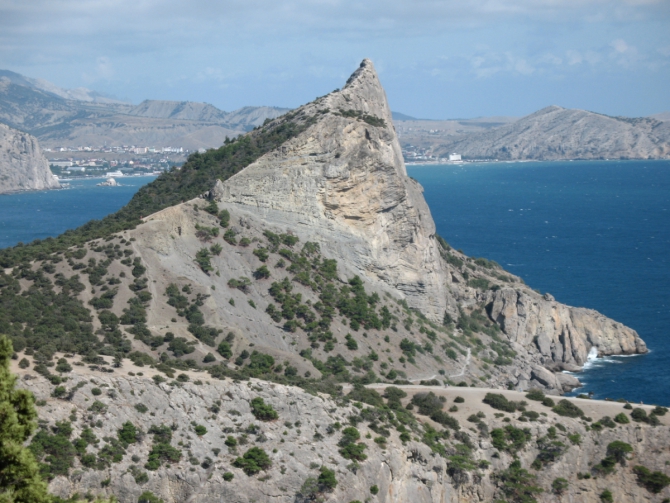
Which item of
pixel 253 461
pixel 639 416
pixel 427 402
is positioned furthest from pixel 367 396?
pixel 639 416

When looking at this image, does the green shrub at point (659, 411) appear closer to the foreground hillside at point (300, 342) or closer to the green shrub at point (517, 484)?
the foreground hillside at point (300, 342)

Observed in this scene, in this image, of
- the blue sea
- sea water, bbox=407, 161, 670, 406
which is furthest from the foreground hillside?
the blue sea

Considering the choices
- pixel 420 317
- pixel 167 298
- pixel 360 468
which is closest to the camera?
pixel 360 468

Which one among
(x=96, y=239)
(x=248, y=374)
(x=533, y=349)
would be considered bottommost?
(x=533, y=349)

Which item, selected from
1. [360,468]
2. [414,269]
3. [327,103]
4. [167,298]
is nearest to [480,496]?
[360,468]

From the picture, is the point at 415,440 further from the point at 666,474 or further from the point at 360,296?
the point at 360,296

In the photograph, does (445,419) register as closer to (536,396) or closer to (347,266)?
(536,396)

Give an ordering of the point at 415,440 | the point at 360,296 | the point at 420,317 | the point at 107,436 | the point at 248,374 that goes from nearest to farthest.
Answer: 1. the point at 107,436
2. the point at 415,440
3. the point at 248,374
4. the point at 360,296
5. the point at 420,317
